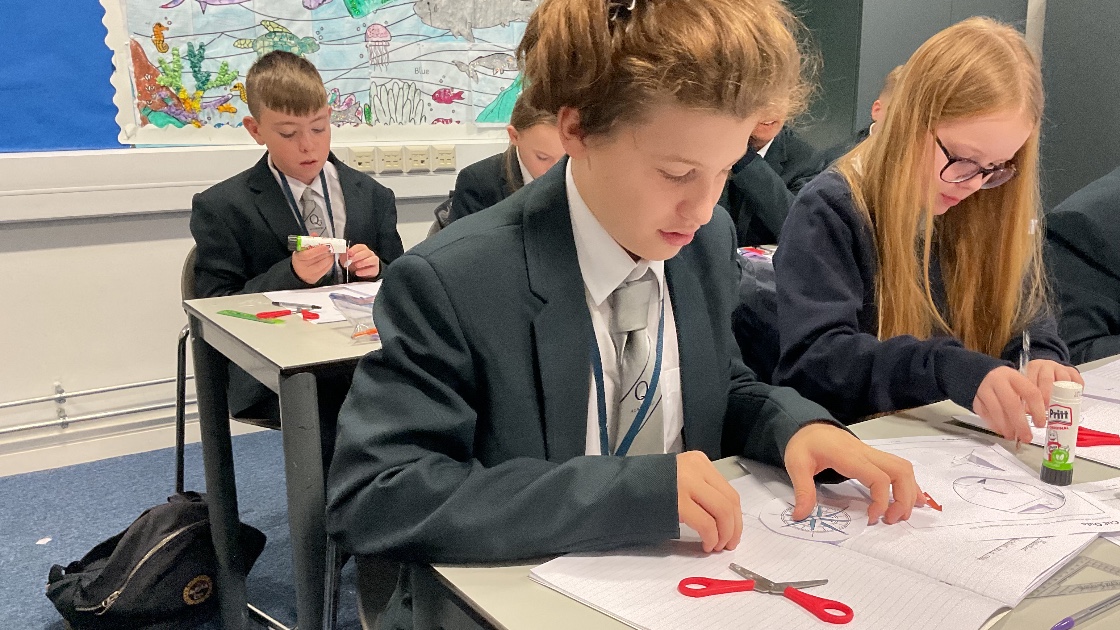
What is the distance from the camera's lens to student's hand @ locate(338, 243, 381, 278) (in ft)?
7.79

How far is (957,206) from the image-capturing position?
157cm

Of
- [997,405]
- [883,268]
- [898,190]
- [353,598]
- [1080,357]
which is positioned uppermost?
[898,190]

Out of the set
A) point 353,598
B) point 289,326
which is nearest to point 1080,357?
point 289,326

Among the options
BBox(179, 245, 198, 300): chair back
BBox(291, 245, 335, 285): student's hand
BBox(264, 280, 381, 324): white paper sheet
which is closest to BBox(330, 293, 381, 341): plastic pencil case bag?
BBox(264, 280, 381, 324): white paper sheet

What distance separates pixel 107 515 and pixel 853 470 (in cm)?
248

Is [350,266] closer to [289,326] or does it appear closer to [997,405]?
[289,326]

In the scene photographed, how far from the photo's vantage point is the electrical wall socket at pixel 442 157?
362 centimetres

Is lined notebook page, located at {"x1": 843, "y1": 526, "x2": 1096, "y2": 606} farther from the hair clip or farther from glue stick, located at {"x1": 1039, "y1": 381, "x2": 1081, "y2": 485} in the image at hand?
the hair clip

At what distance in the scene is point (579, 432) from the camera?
3.11 ft

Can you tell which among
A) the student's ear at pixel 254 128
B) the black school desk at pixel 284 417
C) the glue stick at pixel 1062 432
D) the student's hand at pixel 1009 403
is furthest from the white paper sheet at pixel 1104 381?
the student's ear at pixel 254 128

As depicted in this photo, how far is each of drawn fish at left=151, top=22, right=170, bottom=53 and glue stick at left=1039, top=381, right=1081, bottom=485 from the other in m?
3.01

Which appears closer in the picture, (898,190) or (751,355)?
(898,190)

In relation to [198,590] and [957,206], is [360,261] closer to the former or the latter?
[198,590]

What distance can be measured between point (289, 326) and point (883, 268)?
3.94 feet
